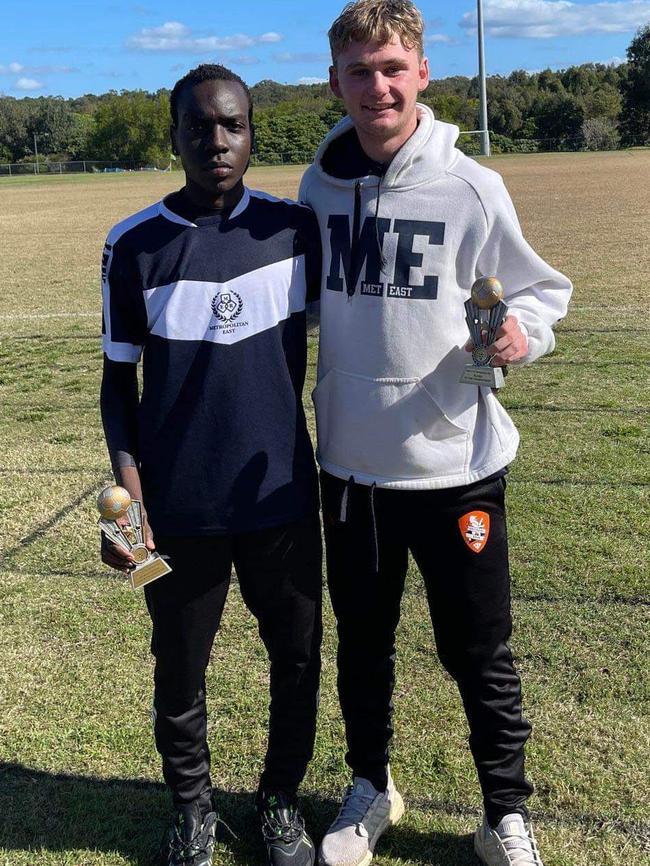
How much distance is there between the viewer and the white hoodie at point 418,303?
2.09 meters

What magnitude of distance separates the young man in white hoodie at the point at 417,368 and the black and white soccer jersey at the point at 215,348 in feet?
0.39

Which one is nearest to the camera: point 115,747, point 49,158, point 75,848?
point 75,848

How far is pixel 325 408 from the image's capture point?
2303 mm

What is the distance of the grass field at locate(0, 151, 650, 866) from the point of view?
252 cm

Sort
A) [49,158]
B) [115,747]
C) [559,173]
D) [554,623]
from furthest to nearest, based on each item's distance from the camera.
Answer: [49,158] → [559,173] → [554,623] → [115,747]

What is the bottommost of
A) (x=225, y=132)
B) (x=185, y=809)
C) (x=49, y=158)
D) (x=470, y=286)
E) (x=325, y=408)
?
(x=185, y=809)

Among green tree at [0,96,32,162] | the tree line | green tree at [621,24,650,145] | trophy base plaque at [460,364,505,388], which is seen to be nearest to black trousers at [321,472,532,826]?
trophy base plaque at [460,364,505,388]

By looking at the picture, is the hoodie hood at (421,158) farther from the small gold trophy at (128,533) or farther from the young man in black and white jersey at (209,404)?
the small gold trophy at (128,533)

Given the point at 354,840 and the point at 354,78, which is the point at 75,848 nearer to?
the point at 354,840

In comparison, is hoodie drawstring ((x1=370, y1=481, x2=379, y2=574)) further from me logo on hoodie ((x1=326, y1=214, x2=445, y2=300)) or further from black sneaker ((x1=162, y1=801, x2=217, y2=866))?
black sneaker ((x1=162, y1=801, x2=217, y2=866))

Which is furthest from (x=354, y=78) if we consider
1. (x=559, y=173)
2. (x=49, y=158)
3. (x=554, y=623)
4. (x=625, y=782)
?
(x=49, y=158)

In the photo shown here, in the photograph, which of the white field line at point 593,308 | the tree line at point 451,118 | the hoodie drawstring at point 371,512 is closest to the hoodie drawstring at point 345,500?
the hoodie drawstring at point 371,512

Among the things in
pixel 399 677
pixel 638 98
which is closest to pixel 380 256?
pixel 399 677

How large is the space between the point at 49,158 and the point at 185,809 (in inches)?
3794
